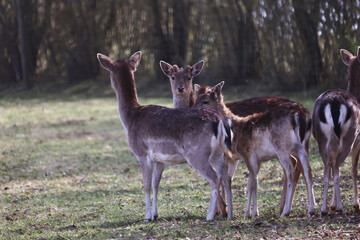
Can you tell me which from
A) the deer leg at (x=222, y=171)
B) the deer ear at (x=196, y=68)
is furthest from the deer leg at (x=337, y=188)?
the deer ear at (x=196, y=68)

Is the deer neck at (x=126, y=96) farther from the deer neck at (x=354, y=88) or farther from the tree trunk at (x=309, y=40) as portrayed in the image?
the tree trunk at (x=309, y=40)

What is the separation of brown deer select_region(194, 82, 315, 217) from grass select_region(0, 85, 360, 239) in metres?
0.41

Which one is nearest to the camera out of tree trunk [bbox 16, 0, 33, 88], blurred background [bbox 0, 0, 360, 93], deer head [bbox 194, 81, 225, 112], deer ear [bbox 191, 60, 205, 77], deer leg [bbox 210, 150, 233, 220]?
deer leg [bbox 210, 150, 233, 220]

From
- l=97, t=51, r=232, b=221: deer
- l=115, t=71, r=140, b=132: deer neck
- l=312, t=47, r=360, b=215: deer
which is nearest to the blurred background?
l=312, t=47, r=360, b=215: deer

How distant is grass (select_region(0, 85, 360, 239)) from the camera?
5613 mm

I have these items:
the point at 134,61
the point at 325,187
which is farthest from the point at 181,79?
the point at 325,187

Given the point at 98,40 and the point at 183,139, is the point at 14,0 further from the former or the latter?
the point at 183,139

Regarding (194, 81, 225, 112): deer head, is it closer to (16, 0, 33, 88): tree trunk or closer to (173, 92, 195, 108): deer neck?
(173, 92, 195, 108): deer neck

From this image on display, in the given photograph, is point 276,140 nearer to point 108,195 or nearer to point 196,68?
point 196,68

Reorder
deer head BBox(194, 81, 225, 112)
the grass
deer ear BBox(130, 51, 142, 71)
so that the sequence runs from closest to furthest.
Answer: the grass, deer head BBox(194, 81, 225, 112), deer ear BBox(130, 51, 142, 71)

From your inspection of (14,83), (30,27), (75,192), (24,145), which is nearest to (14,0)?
(30,27)

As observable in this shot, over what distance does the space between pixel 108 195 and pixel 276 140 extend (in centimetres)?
319

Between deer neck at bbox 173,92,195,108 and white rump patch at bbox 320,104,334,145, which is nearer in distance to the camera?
white rump patch at bbox 320,104,334,145

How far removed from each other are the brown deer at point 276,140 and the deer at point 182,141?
357 mm
